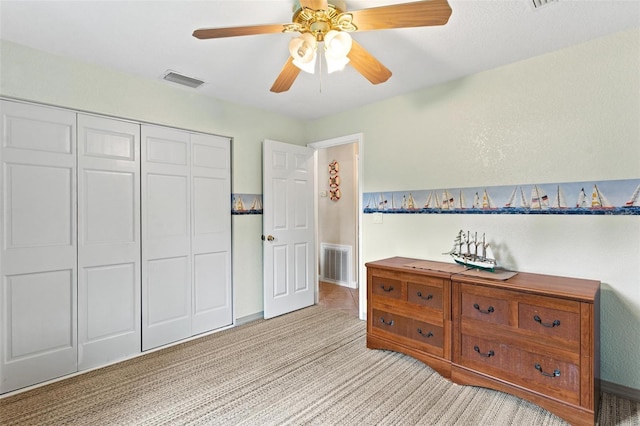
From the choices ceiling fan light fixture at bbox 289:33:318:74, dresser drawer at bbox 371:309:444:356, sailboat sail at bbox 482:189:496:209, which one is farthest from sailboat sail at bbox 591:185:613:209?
ceiling fan light fixture at bbox 289:33:318:74

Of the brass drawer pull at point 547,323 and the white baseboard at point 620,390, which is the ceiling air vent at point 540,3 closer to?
the brass drawer pull at point 547,323

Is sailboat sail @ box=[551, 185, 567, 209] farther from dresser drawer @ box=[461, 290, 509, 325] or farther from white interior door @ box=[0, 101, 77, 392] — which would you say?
white interior door @ box=[0, 101, 77, 392]

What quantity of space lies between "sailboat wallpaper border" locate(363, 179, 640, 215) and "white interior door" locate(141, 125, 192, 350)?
6.82ft

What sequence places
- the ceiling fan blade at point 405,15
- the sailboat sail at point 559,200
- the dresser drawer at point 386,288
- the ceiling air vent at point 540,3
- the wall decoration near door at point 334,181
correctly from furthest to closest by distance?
the wall decoration near door at point 334,181, the dresser drawer at point 386,288, the sailboat sail at point 559,200, the ceiling air vent at point 540,3, the ceiling fan blade at point 405,15

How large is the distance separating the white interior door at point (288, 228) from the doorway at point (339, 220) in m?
0.89

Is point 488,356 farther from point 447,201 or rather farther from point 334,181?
point 334,181

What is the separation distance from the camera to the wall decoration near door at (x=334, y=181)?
17.2ft

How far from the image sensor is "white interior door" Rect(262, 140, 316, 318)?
3584 millimetres

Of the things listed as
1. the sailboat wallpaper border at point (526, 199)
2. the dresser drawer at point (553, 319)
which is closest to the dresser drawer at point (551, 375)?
the dresser drawer at point (553, 319)

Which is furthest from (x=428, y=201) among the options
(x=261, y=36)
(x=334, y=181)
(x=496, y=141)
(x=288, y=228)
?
(x=334, y=181)

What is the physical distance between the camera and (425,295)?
2457 mm

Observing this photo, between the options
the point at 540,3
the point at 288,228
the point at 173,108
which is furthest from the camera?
the point at 288,228

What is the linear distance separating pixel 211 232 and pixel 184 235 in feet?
0.91

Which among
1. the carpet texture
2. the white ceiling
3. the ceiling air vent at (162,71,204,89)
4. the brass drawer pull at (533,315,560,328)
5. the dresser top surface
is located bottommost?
the carpet texture
